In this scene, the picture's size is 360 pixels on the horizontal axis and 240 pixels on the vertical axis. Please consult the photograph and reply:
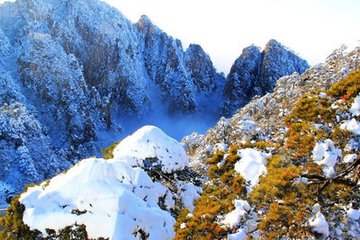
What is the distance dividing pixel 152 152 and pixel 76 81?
7924 cm

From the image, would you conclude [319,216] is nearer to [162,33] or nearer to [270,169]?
[270,169]

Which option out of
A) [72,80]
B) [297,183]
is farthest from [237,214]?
[72,80]

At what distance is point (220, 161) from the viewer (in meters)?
13.5

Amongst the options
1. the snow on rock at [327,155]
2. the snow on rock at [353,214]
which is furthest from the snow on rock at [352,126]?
the snow on rock at [353,214]

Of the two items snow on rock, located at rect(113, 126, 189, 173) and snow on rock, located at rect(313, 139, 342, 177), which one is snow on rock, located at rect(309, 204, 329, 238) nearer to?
snow on rock, located at rect(313, 139, 342, 177)

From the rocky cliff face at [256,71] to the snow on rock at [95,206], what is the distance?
113070 millimetres

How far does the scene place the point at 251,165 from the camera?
12.3 metres

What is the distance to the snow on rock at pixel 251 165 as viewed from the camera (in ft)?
39.0

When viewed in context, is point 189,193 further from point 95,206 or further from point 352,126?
point 352,126

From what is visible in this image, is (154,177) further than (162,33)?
No

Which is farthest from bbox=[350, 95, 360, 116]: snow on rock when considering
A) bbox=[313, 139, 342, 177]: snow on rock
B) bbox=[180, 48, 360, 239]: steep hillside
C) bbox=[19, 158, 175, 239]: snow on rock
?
bbox=[19, 158, 175, 239]: snow on rock

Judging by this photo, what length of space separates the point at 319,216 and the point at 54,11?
10617 centimetres

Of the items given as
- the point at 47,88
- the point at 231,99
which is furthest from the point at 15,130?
the point at 231,99

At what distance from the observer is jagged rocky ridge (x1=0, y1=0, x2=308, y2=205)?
73.5 meters
